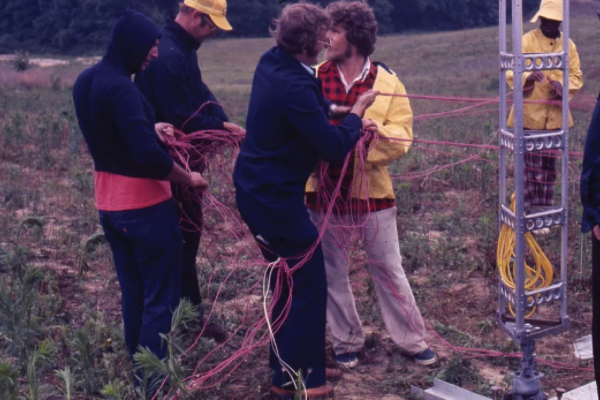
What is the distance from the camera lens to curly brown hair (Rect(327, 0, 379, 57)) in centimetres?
417

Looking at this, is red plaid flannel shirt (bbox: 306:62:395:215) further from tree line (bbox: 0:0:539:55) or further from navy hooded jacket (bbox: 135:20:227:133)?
tree line (bbox: 0:0:539:55)

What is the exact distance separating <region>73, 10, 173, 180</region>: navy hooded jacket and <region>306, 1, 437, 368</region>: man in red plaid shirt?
1.00 metres

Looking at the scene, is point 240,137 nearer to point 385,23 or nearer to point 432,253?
point 432,253

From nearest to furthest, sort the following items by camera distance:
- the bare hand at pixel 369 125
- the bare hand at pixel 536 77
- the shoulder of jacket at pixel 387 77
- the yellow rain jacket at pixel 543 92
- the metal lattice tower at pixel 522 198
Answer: the metal lattice tower at pixel 522 198, the bare hand at pixel 369 125, the shoulder of jacket at pixel 387 77, the bare hand at pixel 536 77, the yellow rain jacket at pixel 543 92

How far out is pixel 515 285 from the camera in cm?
366

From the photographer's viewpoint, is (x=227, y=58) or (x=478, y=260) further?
(x=227, y=58)

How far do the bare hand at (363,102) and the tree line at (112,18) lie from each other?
46943 mm

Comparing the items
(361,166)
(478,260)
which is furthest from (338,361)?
(478,260)

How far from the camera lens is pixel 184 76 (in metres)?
4.56

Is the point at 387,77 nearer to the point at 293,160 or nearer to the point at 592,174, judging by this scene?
the point at 293,160

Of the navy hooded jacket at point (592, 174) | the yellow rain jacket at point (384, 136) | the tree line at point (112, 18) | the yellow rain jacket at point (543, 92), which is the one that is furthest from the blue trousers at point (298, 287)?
the tree line at point (112, 18)

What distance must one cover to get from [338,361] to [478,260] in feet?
6.73

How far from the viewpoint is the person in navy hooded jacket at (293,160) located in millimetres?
3676

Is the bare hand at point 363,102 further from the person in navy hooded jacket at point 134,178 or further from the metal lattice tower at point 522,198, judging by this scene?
the person in navy hooded jacket at point 134,178
